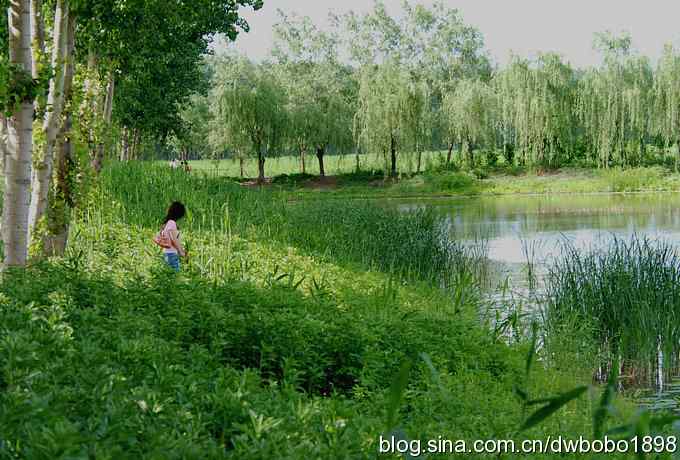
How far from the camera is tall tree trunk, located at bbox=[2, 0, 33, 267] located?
8242 mm

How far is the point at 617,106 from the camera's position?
39.2m

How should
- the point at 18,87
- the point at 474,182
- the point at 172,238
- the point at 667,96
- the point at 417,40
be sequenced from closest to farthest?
the point at 18,87 → the point at 172,238 → the point at 667,96 → the point at 474,182 → the point at 417,40

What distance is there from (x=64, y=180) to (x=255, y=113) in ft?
106

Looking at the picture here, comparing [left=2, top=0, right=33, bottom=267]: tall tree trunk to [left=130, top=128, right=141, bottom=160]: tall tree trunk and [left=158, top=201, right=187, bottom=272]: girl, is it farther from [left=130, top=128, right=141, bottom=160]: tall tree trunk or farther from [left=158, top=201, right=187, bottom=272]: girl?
[left=130, top=128, right=141, bottom=160]: tall tree trunk

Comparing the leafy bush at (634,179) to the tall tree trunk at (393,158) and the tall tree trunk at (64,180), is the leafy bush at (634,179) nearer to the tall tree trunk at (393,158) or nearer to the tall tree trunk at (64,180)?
the tall tree trunk at (393,158)

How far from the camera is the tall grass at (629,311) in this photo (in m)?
8.90

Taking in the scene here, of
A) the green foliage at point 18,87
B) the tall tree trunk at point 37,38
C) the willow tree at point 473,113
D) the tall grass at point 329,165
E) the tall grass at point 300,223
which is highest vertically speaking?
the willow tree at point 473,113

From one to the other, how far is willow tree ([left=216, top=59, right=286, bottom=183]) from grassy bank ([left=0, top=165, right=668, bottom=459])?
3053 cm

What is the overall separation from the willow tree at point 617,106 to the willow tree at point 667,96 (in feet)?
1.45

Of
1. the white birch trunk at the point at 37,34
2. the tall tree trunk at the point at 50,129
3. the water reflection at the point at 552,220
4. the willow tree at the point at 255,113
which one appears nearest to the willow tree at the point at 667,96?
the water reflection at the point at 552,220

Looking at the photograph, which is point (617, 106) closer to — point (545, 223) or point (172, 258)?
point (545, 223)

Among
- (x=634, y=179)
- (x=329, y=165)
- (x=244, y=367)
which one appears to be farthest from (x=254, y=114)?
(x=244, y=367)

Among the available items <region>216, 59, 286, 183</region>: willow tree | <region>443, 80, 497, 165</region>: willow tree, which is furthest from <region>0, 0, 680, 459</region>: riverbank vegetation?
<region>443, 80, 497, 165</region>: willow tree

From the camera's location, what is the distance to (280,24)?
61812 mm
